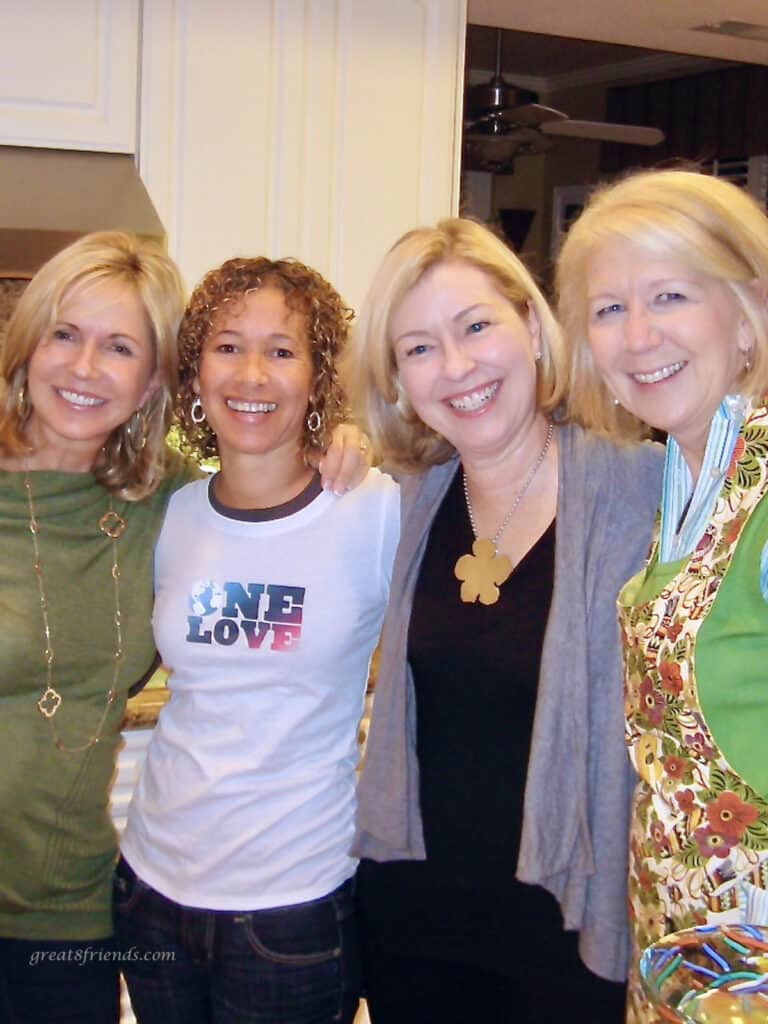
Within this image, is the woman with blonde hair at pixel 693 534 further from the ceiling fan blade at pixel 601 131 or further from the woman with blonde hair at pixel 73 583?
the ceiling fan blade at pixel 601 131

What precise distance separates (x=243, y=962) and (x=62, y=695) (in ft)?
1.32

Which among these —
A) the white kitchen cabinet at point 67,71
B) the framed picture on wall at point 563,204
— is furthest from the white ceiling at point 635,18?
the framed picture on wall at point 563,204

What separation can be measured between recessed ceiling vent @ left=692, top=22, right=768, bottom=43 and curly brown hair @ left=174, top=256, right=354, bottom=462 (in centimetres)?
209

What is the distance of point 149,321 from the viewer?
1641mm

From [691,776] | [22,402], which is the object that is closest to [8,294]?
[22,402]

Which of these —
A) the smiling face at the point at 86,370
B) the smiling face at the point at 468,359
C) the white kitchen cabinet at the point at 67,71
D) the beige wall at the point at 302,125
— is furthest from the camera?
the beige wall at the point at 302,125

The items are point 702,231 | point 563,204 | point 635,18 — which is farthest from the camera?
point 563,204

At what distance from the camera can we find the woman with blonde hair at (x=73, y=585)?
1520 mm

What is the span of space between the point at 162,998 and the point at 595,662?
0.66m

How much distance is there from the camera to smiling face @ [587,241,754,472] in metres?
1.25

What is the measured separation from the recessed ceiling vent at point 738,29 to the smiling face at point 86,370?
2259mm

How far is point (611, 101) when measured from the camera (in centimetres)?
655

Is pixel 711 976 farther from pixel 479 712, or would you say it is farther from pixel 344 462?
pixel 344 462

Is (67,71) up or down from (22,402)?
up
